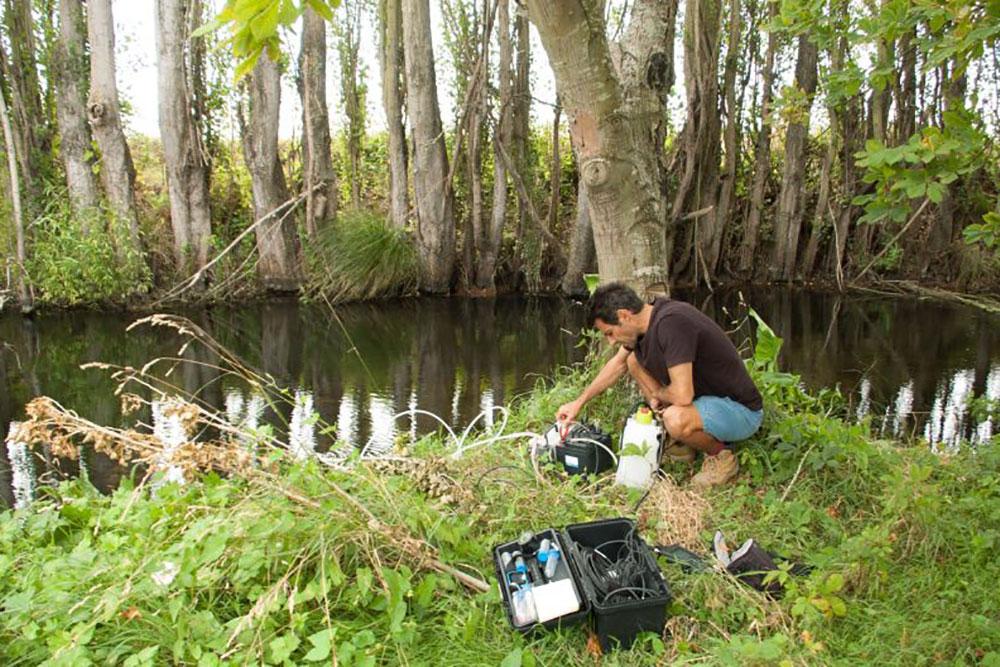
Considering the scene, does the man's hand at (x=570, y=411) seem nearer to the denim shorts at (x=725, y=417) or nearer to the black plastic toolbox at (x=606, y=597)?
the denim shorts at (x=725, y=417)

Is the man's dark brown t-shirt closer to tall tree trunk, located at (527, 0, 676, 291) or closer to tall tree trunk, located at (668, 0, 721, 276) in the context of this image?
tall tree trunk, located at (527, 0, 676, 291)

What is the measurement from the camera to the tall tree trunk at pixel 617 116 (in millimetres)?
3350

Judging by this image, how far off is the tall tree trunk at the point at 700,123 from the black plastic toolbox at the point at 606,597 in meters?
6.80

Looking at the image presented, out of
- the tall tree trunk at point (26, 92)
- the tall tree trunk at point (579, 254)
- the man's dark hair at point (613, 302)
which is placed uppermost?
the tall tree trunk at point (26, 92)

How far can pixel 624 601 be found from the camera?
2.07 meters

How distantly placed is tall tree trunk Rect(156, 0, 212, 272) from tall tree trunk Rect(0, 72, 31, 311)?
192 centimetres

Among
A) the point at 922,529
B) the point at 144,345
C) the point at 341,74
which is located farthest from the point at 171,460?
the point at 341,74

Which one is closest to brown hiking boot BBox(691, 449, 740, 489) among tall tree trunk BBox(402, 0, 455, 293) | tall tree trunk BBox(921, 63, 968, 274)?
tall tree trunk BBox(402, 0, 455, 293)

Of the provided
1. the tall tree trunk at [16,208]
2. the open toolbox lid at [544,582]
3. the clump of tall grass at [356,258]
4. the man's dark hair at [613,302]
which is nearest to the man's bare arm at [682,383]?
the man's dark hair at [613,302]

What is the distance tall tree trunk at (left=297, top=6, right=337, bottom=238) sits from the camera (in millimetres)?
10305

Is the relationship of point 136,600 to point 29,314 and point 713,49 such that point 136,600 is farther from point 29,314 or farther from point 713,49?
point 713,49

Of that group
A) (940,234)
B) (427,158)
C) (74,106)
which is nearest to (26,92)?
(74,106)

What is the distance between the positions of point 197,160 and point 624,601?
9.88m

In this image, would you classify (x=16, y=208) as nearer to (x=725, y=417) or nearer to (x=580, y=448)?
(x=580, y=448)
